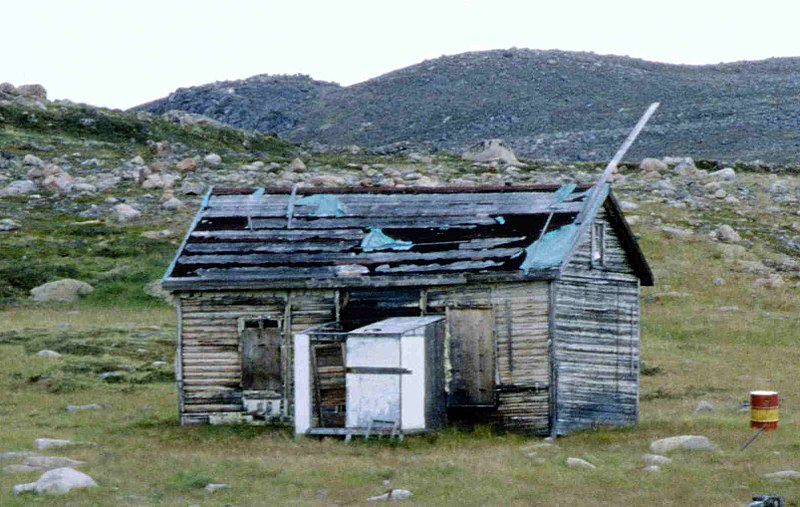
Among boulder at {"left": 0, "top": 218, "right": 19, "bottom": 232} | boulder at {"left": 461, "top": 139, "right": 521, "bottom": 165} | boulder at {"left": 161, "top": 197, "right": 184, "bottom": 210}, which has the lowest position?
boulder at {"left": 0, "top": 218, "right": 19, "bottom": 232}

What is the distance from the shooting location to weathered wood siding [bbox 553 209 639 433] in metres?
24.3

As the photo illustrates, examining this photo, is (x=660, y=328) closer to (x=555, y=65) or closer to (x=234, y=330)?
(x=234, y=330)

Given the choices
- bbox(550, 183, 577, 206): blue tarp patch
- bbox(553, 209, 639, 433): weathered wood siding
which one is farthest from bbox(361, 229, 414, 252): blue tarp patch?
bbox(553, 209, 639, 433): weathered wood siding

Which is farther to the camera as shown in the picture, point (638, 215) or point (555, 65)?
point (555, 65)

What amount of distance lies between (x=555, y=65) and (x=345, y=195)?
313 feet

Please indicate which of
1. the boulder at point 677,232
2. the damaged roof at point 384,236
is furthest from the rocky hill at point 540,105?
the damaged roof at point 384,236

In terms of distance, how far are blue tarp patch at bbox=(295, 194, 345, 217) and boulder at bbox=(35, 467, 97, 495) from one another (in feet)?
32.4

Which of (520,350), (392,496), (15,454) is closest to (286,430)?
(520,350)

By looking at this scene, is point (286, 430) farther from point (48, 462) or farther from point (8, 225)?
point (8, 225)

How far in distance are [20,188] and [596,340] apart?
38121mm

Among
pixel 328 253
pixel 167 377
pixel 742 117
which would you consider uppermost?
pixel 742 117

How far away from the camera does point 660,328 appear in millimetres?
37938

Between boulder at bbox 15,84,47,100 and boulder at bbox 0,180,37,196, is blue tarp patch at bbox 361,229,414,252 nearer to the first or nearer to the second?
boulder at bbox 0,180,37,196

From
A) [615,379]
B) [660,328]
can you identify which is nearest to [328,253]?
[615,379]
